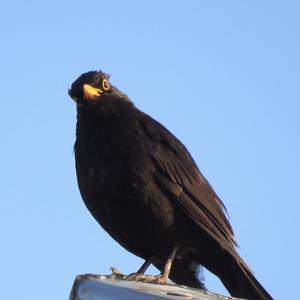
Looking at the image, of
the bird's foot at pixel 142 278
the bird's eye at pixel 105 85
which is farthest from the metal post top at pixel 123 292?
the bird's eye at pixel 105 85

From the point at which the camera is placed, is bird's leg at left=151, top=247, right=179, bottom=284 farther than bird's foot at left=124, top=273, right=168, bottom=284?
Yes

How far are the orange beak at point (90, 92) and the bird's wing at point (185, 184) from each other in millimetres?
489

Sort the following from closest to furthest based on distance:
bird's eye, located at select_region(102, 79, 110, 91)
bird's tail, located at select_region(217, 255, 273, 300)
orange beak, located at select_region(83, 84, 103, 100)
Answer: bird's tail, located at select_region(217, 255, 273, 300), orange beak, located at select_region(83, 84, 103, 100), bird's eye, located at select_region(102, 79, 110, 91)

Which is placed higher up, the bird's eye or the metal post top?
the bird's eye

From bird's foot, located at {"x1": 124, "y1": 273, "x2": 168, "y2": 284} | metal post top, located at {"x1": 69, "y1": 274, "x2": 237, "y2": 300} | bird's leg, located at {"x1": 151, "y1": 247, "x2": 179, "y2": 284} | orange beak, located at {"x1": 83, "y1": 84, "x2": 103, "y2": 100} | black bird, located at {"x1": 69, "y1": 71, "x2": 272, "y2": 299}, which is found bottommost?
metal post top, located at {"x1": 69, "y1": 274, "x2": 237, "y2": 300}

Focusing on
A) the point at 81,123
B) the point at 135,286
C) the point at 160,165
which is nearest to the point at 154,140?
the point at 160,165

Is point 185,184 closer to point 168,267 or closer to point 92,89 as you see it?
point 168,267

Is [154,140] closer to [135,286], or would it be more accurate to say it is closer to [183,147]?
[183,147]

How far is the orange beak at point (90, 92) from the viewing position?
6.52 meters

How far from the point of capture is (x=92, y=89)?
667 centimetres

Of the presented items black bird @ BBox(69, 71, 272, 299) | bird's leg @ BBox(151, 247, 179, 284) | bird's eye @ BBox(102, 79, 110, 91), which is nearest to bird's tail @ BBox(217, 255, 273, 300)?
black bird @ BBox(69, 71, 272, 299)

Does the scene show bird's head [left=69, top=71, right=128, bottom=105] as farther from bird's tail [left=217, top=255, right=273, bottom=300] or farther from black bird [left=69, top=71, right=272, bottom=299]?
bird's tail [left=217, top=255, right=273, bottom=300]

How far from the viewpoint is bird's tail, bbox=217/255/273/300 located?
5.62m

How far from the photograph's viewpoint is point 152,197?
582 centimetres
